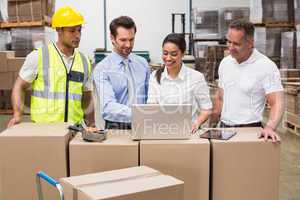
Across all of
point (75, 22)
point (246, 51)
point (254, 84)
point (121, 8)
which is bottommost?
point (254, 84)

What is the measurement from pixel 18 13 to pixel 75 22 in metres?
5.70

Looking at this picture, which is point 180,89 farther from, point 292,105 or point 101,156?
point 292,105

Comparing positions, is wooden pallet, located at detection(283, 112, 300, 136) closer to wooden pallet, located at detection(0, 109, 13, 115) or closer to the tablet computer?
the tablet computer

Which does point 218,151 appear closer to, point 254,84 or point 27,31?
point 254,84

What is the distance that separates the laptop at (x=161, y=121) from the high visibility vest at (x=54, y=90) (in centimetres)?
87

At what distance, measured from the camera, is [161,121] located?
2227 mm

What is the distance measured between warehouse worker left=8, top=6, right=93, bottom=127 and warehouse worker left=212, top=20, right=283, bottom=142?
1039 mm

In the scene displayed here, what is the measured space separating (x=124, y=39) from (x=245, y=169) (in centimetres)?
113

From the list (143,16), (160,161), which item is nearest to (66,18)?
(160,161)

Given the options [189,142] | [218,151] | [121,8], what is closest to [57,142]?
[189,142]

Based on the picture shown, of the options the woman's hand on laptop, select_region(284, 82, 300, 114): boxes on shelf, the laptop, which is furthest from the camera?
select_region(284, 82, 300, 114): boxes on shelf

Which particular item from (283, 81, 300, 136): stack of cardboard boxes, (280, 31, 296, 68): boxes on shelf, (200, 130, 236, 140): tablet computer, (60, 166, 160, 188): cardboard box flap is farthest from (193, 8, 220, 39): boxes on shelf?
(60, 166, 160, 188): cardboard box flap

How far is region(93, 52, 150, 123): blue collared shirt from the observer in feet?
8.96

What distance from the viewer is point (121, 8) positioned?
45.6 feet
